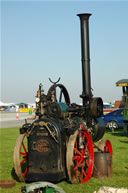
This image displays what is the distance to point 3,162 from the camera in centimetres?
1085

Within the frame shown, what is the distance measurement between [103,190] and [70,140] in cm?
155

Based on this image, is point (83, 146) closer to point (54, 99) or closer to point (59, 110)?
point (59, 110)

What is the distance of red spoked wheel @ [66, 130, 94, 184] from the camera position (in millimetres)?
7434

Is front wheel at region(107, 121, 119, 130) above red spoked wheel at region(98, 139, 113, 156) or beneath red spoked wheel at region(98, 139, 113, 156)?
above

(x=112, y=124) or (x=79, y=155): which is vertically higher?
(x=112, y=124)

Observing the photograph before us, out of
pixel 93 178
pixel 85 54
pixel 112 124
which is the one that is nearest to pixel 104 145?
pixel 93 178

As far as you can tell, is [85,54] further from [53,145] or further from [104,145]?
[53,145]

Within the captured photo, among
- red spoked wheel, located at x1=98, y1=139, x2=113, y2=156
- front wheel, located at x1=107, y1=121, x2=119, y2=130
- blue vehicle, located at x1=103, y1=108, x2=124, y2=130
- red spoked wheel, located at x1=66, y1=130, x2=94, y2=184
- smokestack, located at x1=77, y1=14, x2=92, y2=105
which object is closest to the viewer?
red spoked wheel, located at x1=66, y1=130, x2=94, y2=184

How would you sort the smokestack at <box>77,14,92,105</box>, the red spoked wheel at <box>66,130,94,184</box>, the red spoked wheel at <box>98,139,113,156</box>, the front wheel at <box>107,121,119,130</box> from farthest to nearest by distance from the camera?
the front wheel at <box>107,121,119,130</box> < the smokestack at <box>77,14,92,105</box> < the red spoked wheel at <box>98,139,113,156</box> < the red spoked wheel at <box>66,130,94,184</box>

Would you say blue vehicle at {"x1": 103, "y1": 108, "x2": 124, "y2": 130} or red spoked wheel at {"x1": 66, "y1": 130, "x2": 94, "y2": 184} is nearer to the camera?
red spoked wheel at {"x1": 66, "y1": 130, "x2": 94, "y2": 184}

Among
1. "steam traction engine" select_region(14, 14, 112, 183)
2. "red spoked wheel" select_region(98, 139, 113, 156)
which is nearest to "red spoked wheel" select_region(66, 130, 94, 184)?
"steam traction engine" select_region(14, 14, 112, 183)

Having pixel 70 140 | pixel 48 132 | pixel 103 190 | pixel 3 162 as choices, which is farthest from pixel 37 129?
pixel 3 162

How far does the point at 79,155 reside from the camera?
27.0 ft

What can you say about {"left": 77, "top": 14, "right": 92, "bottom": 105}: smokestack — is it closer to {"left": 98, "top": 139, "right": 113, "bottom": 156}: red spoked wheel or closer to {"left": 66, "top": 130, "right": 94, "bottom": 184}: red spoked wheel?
{"left": 98, "top": 139, "right": 113, "bottom": 156}: red spoked wheel
